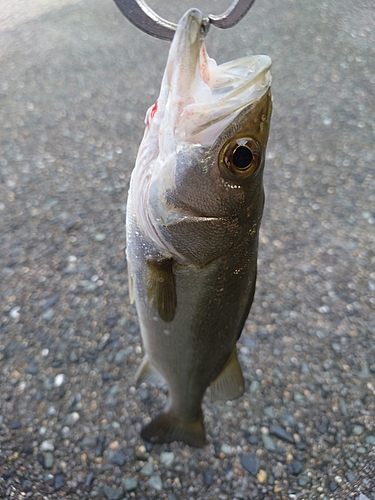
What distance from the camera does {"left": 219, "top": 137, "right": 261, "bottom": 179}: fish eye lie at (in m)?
A: 0.98

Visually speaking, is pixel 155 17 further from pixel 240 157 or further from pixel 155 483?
pixel 155 483

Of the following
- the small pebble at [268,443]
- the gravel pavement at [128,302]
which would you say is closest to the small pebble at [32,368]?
the gravel pavement at [128,302]

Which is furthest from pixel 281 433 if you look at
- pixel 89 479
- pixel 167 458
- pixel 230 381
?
pixel 89 479

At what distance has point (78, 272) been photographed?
7.79 ft

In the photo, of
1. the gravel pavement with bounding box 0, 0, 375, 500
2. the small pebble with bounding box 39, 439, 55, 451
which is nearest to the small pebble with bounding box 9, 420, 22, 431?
the gravel pavement with bounding box 0, 0, 375, 500

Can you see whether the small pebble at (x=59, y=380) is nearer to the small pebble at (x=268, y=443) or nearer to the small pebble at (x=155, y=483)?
the small pebble at (x=155, y=483)

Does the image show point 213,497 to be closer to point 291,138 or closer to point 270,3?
point 291,138

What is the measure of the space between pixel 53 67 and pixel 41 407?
123 inches

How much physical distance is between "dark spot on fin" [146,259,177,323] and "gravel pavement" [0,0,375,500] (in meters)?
0.87

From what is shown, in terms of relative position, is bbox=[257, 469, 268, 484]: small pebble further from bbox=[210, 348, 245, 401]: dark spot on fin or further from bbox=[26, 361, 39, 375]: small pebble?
bbox=[26, 361, 39, 375]: small pebble

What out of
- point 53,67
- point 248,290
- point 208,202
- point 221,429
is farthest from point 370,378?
point 53,67

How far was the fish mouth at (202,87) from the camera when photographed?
0.90 metres

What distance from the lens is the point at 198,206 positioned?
106 centimetres

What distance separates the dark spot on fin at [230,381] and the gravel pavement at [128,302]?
54 centimetres
